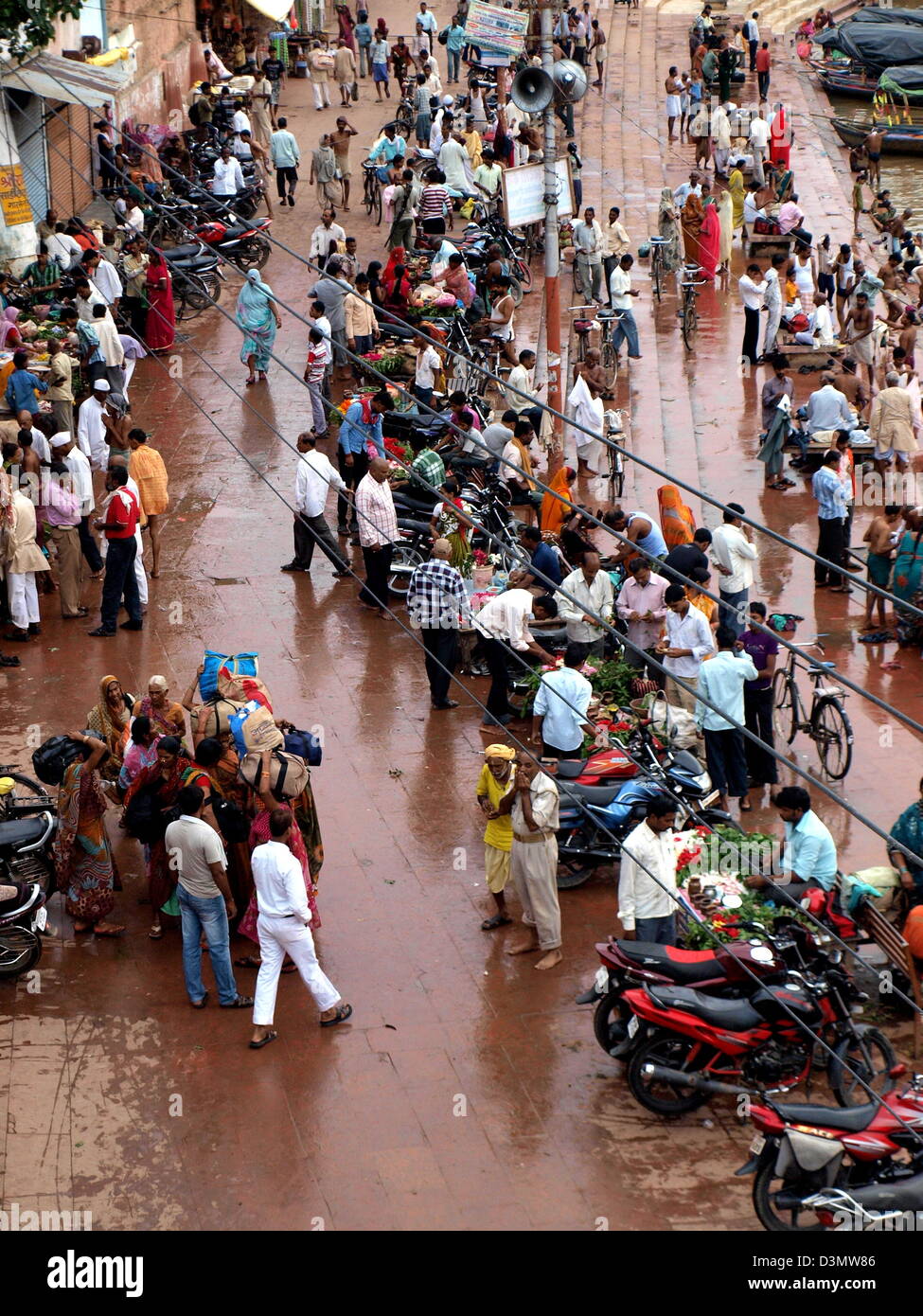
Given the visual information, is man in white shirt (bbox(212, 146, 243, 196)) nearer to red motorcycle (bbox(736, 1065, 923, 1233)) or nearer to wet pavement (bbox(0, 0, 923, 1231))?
wet pavement (bbox(0, 0, 923, 1231))

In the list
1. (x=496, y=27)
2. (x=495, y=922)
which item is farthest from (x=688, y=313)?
(x=495, y=922)

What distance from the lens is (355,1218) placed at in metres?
7.99

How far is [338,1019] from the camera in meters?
9.47

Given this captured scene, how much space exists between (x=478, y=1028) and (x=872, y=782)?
422 cm

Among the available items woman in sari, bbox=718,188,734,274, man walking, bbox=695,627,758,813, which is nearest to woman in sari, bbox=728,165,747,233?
woman in sari, bbox=718,188,734,274

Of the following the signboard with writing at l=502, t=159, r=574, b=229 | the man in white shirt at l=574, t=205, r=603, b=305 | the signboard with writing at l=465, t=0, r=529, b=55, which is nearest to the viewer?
the signboard with writing at l=502, t=159, r=574, b=229

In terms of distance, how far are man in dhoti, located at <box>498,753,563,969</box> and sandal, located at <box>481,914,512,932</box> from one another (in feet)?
0.85

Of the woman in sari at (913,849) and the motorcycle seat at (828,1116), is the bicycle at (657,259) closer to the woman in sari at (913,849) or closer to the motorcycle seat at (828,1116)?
the woman in sari at (913,849)

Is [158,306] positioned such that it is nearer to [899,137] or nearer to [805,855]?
[805,855]

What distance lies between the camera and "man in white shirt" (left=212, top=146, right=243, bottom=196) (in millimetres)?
24469

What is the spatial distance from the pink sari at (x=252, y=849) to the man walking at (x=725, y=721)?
289cm

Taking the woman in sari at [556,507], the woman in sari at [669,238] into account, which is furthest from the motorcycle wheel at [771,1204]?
the woman in sari at [669,238]

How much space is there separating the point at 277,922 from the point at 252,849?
982mm

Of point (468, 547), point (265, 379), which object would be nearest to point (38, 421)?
point (468, 547)
